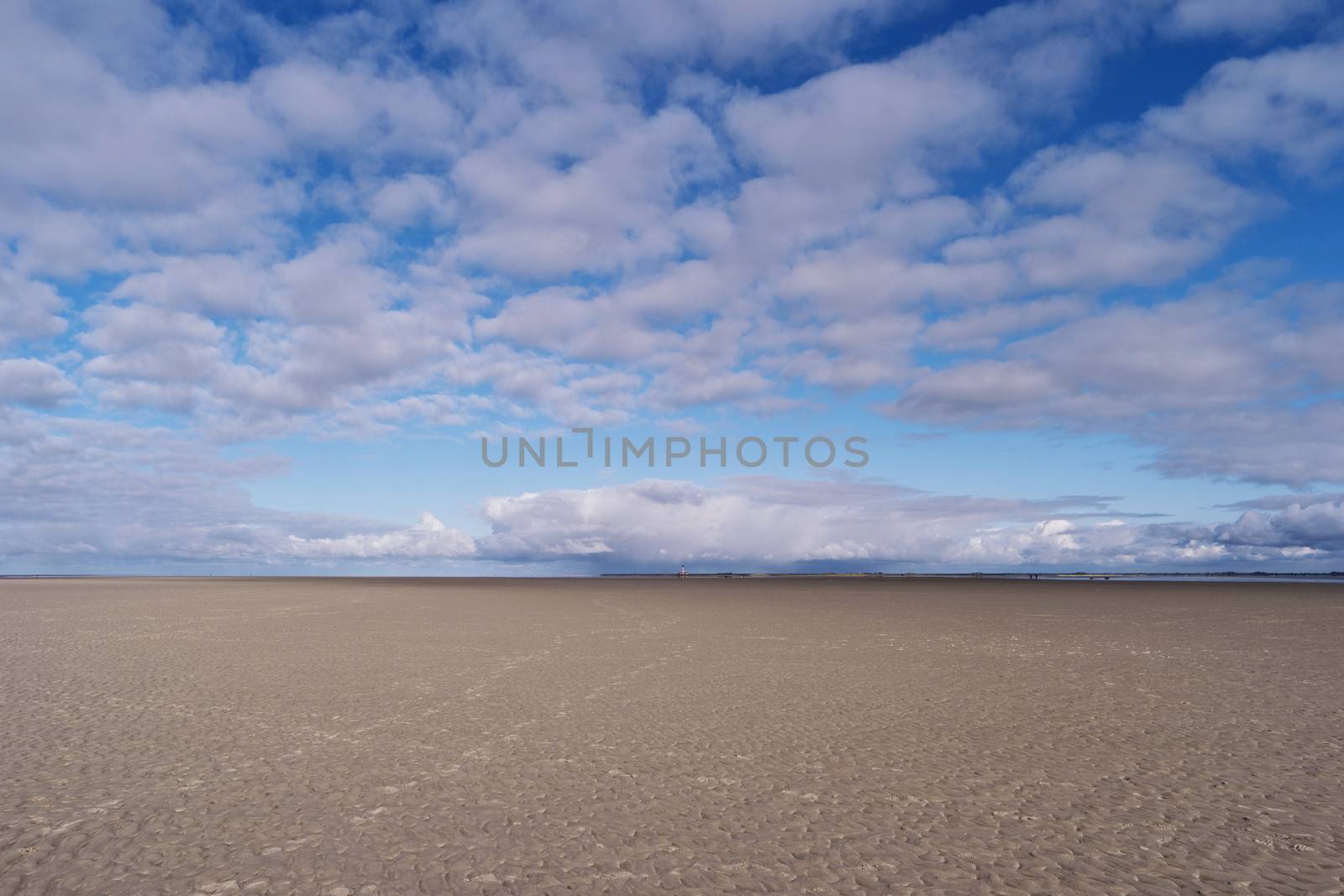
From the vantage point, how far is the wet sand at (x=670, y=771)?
704 cm

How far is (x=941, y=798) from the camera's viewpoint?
29.3ft

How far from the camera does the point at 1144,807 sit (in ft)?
28.3

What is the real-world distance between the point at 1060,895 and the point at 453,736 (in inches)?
328

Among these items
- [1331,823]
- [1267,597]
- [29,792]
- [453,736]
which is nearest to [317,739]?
[453,736]

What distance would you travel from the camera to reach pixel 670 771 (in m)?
10.1

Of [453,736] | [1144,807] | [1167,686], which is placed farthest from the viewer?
[1167,686]

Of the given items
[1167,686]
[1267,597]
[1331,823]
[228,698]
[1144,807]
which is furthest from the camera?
[1267,597]

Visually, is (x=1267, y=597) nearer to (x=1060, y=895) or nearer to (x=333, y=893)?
(x=1060, y=895)

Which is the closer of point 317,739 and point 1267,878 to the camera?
point 1267,878

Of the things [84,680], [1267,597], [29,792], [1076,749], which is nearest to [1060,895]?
[1076,749]

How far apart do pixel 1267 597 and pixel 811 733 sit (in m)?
58.2

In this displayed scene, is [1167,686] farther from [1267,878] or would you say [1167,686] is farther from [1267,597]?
[1267,597]

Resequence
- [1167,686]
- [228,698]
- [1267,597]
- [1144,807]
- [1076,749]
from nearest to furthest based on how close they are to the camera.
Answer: [1144,807], [1076,749], [228,698], [1167,686], [1267,597]

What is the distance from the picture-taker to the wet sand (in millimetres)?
7035
